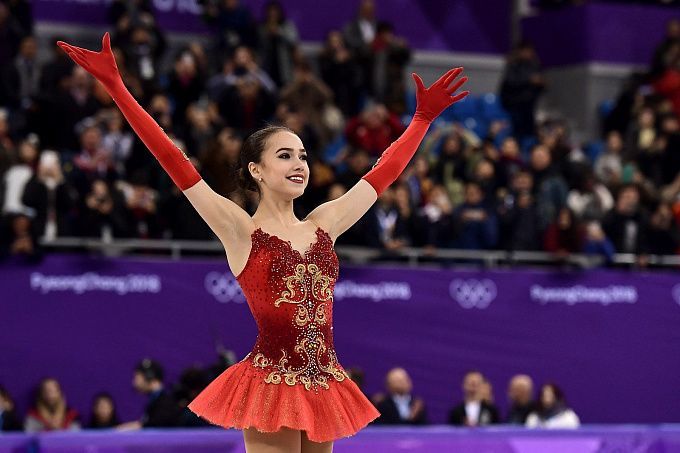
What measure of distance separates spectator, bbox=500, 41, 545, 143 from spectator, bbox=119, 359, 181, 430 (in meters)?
6.70

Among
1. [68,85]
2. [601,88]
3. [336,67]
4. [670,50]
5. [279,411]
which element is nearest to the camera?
[279,411]

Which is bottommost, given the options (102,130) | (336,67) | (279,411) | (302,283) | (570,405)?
(570,405)

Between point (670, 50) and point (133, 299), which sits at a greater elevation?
point (670, 50)

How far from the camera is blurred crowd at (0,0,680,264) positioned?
34.8 feet

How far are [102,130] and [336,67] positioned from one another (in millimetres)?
3138

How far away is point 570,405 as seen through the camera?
11.7 meters

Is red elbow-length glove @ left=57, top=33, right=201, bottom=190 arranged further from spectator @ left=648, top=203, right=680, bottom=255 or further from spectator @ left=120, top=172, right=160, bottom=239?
spectator @ left=648, top=203, right=680, bottom=255

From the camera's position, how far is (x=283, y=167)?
4520mm

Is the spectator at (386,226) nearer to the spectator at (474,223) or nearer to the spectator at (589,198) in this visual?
the spectator at (474,223)

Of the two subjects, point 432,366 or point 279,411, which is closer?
point 279,411

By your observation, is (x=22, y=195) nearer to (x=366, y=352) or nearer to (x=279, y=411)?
(x=366, y=352)

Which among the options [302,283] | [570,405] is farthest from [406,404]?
[302,283]

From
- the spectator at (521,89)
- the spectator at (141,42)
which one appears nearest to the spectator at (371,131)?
the spectator at (141,42)

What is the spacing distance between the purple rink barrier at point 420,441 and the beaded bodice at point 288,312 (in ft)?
6.58
